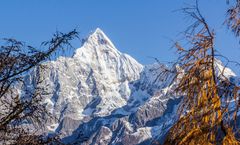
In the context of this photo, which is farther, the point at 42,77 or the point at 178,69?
the point at 42,77

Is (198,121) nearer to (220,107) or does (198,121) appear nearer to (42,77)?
(220,107)

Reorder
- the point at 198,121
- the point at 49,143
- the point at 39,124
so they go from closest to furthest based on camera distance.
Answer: the point at 198,121 < the point at 49,143 < the point at 39,124

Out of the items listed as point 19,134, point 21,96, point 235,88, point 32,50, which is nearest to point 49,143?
point 19,134

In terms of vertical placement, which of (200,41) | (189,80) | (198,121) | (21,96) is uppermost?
(21,96)

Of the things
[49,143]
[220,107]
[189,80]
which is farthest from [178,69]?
[49,143]

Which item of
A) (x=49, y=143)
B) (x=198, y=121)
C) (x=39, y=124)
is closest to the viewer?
(x=198, y=121)

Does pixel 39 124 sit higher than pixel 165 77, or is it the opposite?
pixel 39 124

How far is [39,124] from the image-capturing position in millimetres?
8102

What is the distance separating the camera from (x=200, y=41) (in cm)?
523

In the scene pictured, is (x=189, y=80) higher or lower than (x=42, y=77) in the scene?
lower

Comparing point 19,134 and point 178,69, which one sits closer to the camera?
point 178,69

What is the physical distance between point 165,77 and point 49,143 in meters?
3.11

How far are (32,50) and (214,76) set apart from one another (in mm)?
3815

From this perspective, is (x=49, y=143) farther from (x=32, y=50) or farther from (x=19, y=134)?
(x=32, y=50)
